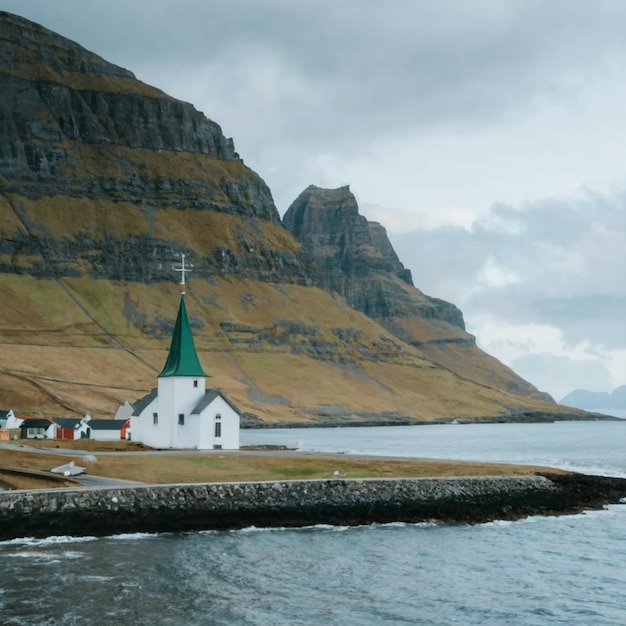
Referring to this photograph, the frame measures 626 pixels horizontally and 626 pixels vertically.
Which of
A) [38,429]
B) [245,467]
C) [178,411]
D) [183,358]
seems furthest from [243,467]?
[38,429]

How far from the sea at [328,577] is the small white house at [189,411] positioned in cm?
2801

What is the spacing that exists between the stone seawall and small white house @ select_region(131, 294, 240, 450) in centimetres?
2504

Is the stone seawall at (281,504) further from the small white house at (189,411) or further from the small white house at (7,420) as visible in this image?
the small white house at (7,420)

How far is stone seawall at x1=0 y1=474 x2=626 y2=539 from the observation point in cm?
5047

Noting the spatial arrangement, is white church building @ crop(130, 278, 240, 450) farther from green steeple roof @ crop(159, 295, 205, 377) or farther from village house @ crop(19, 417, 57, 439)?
village house @ crop(19, 417, 57, 439)

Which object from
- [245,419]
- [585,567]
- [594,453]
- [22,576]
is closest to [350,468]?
[585,567]

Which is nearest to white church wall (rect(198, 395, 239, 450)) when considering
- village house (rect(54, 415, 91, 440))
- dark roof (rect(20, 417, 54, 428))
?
village house (rect(54, 415, 91, 440))

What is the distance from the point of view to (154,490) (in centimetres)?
5366

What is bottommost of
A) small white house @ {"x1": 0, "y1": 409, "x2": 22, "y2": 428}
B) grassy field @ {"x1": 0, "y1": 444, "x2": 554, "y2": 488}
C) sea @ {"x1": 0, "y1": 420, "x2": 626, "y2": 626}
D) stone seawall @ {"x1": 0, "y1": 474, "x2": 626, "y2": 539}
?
sea @ {"x1": 0, "y1": 420, "x2": 626, "y2": 626}

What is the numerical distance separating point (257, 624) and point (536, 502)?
3048cm

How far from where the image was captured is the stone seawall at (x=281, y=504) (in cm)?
5047

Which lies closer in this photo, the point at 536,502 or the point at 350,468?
the point at 536,502

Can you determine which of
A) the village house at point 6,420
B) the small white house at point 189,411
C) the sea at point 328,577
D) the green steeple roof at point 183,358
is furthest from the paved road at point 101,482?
the village house at point 6,420

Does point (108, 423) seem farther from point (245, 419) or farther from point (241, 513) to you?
point (245, 419)
